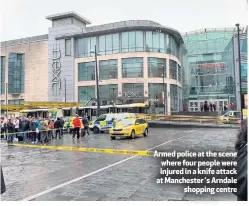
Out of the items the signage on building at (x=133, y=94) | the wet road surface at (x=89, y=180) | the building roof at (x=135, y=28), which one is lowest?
the wet road surface at (x=89, y=180)

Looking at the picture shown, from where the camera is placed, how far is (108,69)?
43.9 meters

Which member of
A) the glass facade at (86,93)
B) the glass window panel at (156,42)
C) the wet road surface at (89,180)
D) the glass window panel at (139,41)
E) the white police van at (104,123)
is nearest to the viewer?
the wet road surface at (89,180)

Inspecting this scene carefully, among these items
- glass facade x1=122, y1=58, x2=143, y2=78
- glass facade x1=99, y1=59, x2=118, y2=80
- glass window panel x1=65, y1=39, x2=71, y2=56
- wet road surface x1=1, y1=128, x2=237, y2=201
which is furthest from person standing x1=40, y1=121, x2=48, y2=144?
glass window panel x1=65, y1=39, x2=71, y2=56

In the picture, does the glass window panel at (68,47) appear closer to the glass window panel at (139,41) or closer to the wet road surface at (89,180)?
the glass window panel at (139,41)

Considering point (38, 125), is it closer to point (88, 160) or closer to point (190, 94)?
point (88, 160)

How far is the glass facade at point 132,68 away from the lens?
42.4m

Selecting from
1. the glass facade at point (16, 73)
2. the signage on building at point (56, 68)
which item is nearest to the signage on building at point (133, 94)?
the signage on building at point (56, 68)

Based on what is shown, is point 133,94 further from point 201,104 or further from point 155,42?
point 201,104

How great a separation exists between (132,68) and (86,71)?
26.3 ft

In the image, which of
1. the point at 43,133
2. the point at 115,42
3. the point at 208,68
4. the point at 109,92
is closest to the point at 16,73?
the point at 109,92

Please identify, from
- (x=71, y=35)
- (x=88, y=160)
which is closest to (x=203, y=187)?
(x=88, y=160)

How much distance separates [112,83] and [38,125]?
90.9 feet

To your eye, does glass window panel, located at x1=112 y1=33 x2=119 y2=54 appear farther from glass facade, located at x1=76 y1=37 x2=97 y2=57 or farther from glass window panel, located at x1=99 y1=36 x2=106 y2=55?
glass facade, located at x1=76 y1=37 x2=97 y2=57

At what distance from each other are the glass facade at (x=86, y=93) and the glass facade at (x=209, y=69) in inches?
620
